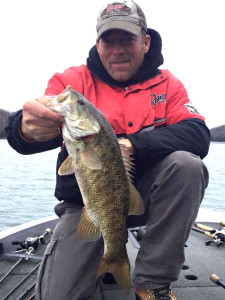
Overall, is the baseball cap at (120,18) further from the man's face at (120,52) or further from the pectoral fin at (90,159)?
the pectoral fin at (90,159)

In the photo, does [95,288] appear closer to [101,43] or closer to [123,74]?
[123,74]

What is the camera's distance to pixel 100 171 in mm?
2617

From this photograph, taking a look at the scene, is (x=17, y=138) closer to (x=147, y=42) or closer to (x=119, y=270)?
(x=119, y=270)

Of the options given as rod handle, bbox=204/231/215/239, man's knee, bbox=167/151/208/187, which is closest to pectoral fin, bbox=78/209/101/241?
man's knee, bbox=167/151/208/187

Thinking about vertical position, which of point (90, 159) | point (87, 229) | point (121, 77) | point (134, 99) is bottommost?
point (87, 229)

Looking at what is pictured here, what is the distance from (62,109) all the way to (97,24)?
54.6 inches

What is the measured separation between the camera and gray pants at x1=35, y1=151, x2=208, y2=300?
8.76 feet

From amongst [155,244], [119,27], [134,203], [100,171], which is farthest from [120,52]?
[155,244]

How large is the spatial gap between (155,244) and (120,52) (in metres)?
1.97

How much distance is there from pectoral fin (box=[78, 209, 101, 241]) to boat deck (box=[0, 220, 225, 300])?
705 millimetres

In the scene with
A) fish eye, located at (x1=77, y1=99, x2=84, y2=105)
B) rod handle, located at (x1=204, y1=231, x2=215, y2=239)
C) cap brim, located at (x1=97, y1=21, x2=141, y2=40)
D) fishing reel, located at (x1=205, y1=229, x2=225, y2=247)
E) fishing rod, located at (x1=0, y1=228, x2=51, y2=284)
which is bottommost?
rod handle, located at (x1=204, y1=231, x2=215, y2=239)

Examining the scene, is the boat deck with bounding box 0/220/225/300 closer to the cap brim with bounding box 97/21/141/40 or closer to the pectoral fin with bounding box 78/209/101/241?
the pectoral fin with bounding box 78/209/101/241

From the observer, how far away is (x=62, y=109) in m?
2.60

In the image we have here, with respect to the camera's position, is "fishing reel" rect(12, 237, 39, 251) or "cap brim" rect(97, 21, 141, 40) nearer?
"cap brim" rect(97, 21, 141, 40)
